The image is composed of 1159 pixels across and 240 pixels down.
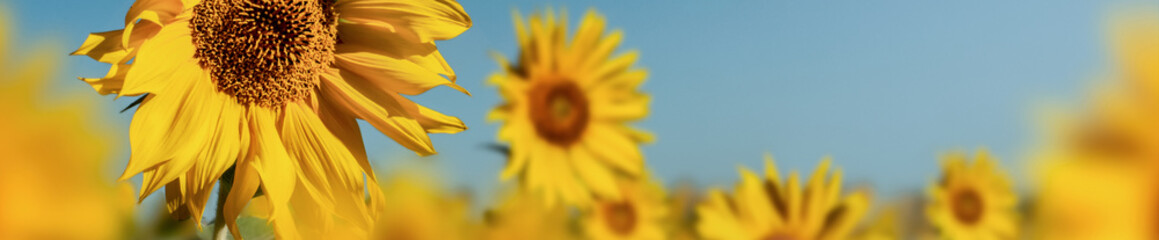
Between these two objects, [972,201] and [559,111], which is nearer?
[559,111]

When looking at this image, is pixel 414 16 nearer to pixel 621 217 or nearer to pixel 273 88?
pixel 273 88

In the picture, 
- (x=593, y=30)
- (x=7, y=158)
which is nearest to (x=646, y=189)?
(x=593, y=30)

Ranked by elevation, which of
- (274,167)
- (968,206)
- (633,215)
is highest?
(633,215)

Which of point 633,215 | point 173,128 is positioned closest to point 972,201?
point 633,215

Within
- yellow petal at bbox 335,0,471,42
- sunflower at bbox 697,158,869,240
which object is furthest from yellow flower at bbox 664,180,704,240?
yellow petal at bbox 335,0,471,42

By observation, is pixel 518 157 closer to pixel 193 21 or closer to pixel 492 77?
pixel 492 77
